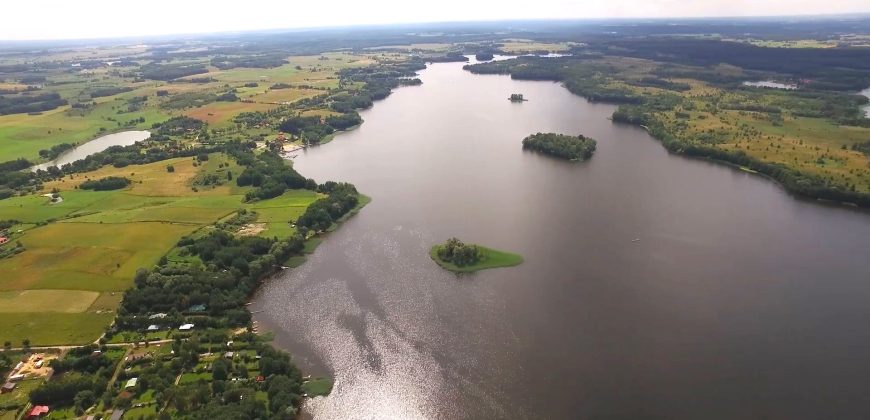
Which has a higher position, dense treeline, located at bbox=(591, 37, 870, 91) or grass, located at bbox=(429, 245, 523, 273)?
dense treeline, located at bbox=(591, 37, 870, 91)

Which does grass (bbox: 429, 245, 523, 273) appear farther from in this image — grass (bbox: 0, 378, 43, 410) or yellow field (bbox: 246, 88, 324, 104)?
yellow field (bbox: 246, 88, 324, 104)

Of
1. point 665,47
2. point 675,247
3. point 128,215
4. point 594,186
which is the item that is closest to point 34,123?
point 128,215

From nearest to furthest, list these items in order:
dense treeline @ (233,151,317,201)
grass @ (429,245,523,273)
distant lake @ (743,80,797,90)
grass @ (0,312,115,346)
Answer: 1. grass @ (0,312,115,346)
2. grass @ (429,245,523,273)
3. dense treeline @ (233,151,317,201)
4. distant lake @ (743,80,797,90)

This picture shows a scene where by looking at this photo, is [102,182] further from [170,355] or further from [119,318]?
[170,355]

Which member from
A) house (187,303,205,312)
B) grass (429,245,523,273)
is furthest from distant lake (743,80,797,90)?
house (187,303,205,312)

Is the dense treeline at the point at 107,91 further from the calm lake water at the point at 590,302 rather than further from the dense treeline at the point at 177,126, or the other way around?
the calm lake water at the point at 590,302

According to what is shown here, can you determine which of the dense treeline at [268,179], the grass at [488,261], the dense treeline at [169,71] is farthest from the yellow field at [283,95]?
the grass at [488,261]
